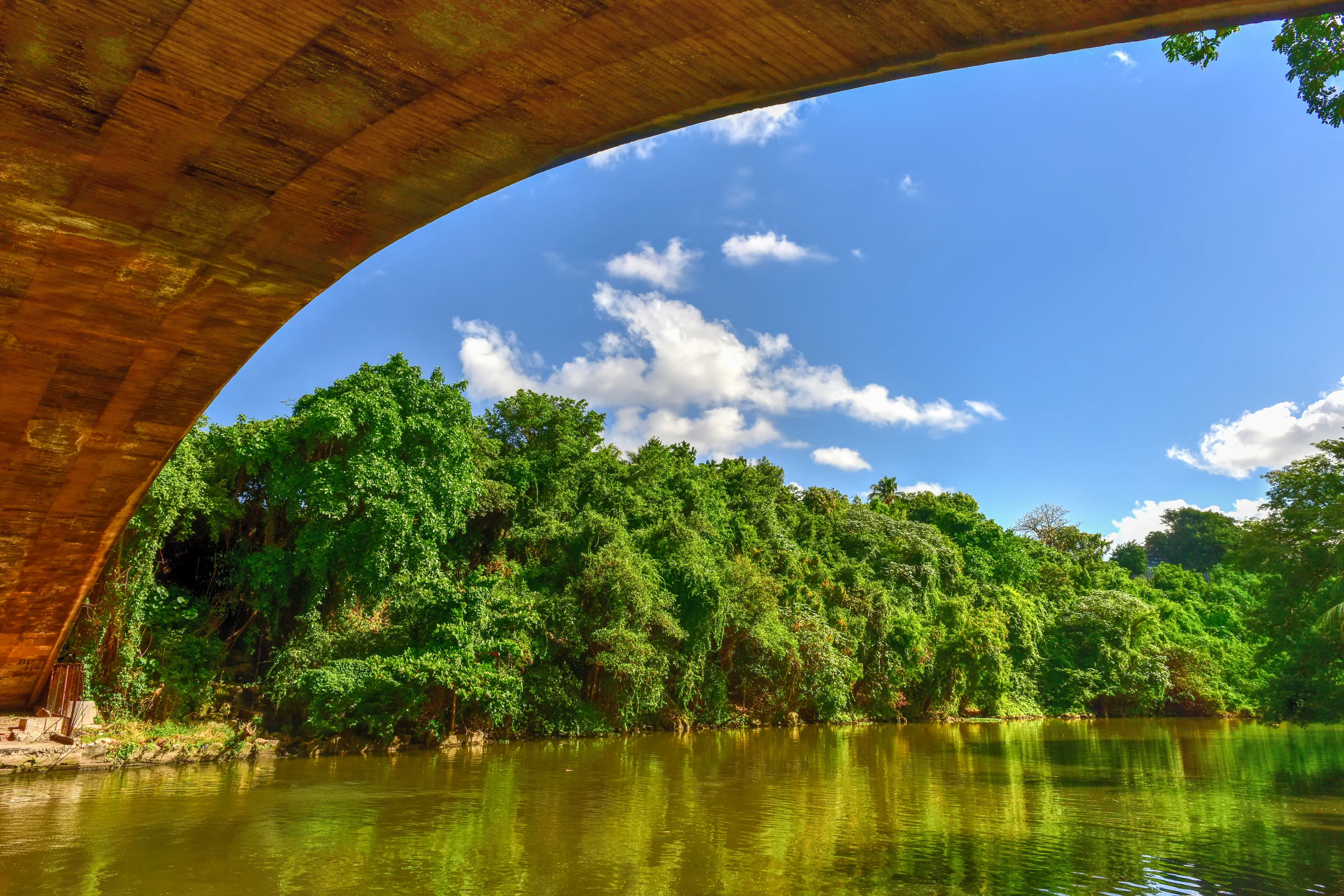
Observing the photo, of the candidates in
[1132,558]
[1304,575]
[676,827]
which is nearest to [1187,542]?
[1132,558]

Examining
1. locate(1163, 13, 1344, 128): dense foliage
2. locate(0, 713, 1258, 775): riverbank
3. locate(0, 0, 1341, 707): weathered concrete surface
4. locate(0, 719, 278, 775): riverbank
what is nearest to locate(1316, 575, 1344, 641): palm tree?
locate(1163, 13, 1344, 128): dense foliage

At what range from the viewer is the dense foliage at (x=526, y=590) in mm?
16594

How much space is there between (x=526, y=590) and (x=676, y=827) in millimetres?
11809

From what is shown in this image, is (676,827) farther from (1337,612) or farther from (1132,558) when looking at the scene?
(1132,558)

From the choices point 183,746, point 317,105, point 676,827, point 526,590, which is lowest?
point 676,827

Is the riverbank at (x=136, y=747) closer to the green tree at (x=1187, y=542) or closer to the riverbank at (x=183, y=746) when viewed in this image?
the riverbank at (x=183, y=746)

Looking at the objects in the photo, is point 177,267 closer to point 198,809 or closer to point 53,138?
point 53,138

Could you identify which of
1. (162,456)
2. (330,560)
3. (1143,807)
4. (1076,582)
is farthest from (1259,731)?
(162,456)

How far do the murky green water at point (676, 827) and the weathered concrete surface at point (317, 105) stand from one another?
200 inches

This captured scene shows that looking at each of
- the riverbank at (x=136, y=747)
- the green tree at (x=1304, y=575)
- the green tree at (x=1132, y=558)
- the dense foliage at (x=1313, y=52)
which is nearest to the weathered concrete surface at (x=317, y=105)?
the dense foliage at (x=1313, y=52)

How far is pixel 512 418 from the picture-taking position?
24.1 metres

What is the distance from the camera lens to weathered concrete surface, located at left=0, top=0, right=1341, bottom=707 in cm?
295

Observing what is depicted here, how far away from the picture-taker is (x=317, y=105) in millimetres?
3875

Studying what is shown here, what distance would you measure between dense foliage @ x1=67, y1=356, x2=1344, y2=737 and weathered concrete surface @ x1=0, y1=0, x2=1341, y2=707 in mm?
10756
